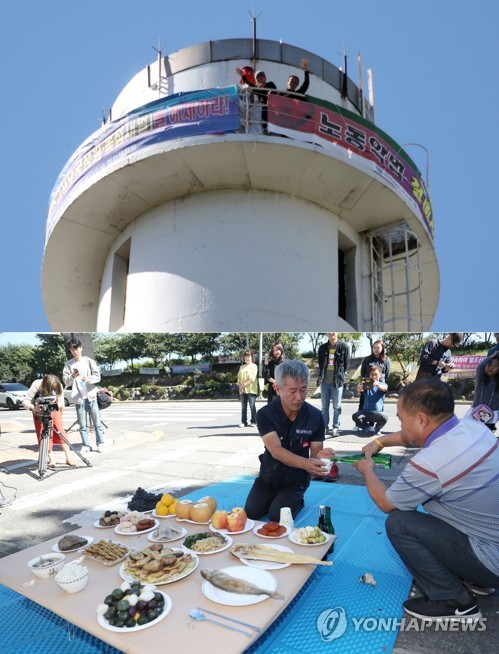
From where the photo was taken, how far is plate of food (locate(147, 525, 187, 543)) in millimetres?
2769

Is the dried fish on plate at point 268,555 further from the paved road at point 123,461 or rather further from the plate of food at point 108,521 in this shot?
the paved road at point 123,461

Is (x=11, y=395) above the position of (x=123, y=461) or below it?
above

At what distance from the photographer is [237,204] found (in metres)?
9.34

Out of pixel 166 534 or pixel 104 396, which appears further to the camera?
pixel 104 396

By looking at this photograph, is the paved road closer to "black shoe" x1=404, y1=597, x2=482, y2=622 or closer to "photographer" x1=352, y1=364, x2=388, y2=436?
"photographer" x1=352, y1=364, x2=388, y2=436

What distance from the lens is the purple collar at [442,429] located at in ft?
7.77

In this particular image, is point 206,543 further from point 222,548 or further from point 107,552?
point 107,552

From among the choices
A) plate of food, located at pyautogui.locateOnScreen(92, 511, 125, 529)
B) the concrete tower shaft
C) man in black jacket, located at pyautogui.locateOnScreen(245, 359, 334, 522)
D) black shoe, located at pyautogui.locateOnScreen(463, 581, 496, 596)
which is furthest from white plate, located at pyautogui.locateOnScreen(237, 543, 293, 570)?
the concrete tower shaft

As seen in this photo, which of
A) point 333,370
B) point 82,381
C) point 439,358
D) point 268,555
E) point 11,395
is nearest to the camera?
point 268,555

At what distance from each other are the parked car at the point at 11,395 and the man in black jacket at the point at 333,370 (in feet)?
10.3

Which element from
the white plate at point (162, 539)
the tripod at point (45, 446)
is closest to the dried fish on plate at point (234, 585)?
the white plate at point (162, 539)

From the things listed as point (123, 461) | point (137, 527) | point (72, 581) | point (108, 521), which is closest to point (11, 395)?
point (123, 461)

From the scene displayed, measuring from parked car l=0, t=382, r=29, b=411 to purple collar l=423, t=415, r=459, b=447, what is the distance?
148 inches

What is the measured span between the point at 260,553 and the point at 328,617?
1.74 ft
